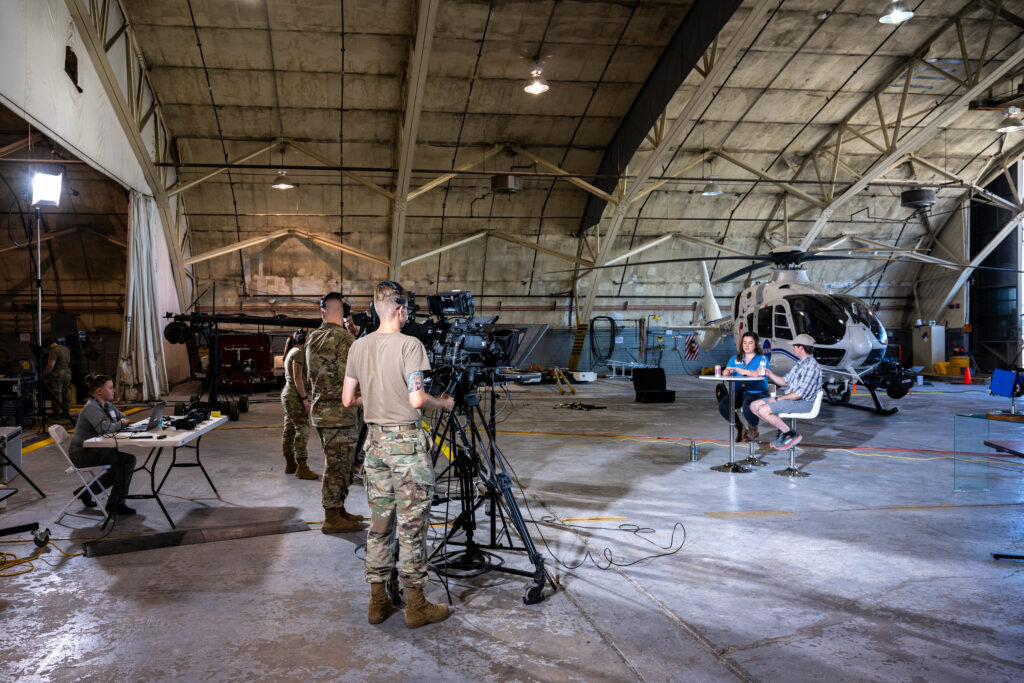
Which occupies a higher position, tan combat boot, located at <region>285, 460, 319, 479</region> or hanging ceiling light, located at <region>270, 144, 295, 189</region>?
hanging ceiling light, located at <region>270, 144, 295, 189</region>

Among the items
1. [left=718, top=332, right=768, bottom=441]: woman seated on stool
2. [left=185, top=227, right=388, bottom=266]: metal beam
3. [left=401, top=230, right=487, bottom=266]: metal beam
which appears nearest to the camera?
[left=718, top=332, right=768, bottom=441]: woman seated on stool

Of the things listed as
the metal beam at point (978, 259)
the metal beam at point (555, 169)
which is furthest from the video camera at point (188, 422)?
the metal beam at point (978, 259)

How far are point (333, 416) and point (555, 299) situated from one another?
1904 cm

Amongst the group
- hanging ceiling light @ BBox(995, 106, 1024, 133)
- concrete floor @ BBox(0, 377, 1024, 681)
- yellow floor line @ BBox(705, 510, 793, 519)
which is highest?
hanging ceiling light @ BBox(995, 106, 1024, 133)

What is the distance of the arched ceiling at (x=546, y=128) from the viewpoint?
15.4 meters

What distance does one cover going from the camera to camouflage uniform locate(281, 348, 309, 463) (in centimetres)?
764

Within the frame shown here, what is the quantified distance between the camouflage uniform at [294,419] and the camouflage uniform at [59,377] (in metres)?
6.96

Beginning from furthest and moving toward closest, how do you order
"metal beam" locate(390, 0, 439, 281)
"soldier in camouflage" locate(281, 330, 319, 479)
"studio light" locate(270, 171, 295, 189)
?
"studio light" locate(270, 171, 295, 189) < "metal beam" locate(390, 0, 439, 281) < "soldier in camouflage" locate(281, 330, 319, 479)

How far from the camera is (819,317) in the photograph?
12.5 meters

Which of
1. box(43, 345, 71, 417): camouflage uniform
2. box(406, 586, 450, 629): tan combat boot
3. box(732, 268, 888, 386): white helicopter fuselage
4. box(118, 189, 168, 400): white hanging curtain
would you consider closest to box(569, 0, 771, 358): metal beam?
box(732, 268, 888, 386): white helicopter fuselage

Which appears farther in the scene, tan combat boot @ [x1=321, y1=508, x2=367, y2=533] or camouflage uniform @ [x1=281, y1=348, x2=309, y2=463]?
camouflage uniform @ [x1=281, y1=348, x2=309, y2=463]

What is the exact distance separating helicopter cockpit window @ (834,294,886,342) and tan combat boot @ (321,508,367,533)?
1050 centimetres

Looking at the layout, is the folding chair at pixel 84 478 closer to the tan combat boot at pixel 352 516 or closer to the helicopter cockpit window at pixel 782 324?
the tan combat boot at pixel 352 516

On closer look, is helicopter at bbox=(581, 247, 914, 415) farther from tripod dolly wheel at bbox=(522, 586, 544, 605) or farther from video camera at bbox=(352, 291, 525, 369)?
tripod dolly wheel at bbox=(522, 586, 544, 605)
